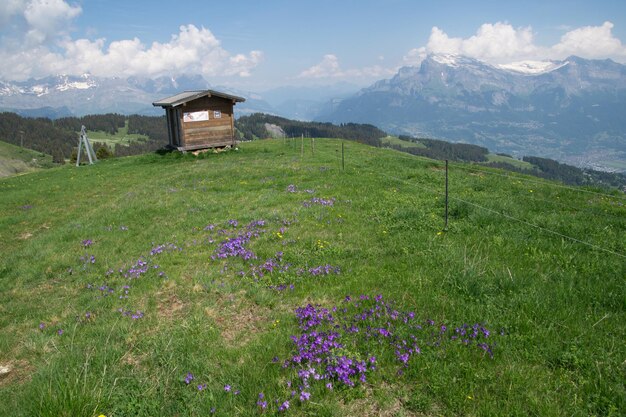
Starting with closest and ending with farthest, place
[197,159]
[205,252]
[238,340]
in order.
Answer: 1. [238,340]
2. [205,252]
3. [197,159]

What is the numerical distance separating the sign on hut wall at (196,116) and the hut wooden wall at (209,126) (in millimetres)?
215

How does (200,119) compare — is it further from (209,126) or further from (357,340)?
(357,340)

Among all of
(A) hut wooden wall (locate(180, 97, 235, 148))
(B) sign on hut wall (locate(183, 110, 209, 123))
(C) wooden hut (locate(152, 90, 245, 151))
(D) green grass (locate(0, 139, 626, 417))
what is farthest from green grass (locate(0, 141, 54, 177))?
(D) green grass (locate(0, 139, 626, 417))

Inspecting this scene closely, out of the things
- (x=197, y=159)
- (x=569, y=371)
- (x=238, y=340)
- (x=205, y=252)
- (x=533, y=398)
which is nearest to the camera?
(x=533, y=398)

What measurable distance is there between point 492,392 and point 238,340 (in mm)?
4057

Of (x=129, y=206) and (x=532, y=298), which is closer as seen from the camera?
(x=532, y=298)

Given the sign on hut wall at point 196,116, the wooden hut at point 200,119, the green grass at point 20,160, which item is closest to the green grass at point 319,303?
the wooden hut at point 200,119

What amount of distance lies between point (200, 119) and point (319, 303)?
114ft

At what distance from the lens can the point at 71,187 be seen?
87.7 feet

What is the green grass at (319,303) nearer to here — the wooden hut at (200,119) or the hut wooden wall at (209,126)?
the wooden hut at (200,119)

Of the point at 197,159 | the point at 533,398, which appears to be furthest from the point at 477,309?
the point at 197,159

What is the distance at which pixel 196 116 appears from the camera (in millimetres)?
37469

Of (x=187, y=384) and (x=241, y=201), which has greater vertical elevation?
(x=241, y=201)

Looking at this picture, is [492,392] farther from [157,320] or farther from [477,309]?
[157,320]
